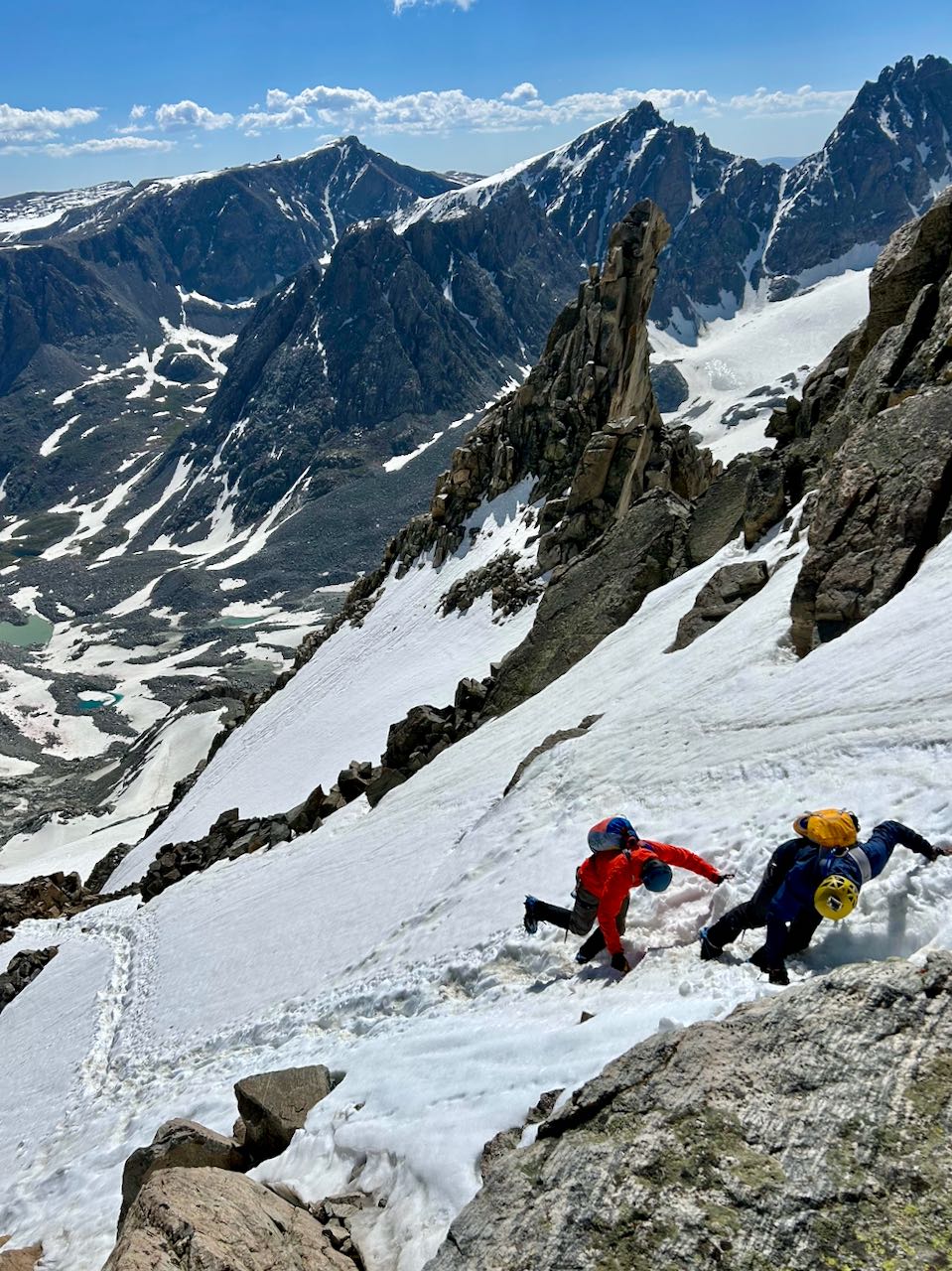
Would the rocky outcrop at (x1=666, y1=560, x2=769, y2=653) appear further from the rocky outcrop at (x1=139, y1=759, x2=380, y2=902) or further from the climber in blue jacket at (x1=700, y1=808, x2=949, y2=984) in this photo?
the climber in blue jacket at (x1=700, y1=808, x2=949, y2=984)

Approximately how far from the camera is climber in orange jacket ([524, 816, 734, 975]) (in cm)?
998

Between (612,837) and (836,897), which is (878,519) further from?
(836,897)

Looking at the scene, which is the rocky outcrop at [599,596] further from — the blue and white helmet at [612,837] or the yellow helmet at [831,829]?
the yellow helmet at [831,829]

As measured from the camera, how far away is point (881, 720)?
11797mm

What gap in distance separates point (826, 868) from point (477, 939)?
624 centimetres

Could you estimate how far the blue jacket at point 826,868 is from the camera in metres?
8.13

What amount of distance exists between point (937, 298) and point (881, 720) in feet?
53.0

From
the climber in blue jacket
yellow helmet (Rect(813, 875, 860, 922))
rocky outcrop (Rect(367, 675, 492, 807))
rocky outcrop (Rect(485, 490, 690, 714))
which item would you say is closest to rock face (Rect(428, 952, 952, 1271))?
yellow helmet (Rect(813, 875, 860, 922))

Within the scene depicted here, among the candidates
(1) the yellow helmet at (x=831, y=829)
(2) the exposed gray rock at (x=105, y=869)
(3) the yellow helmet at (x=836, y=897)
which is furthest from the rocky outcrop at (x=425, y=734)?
(2) the exposed gray rock at (x=105, y=869)

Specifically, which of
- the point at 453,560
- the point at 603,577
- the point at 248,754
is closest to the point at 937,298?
the point at 603,577

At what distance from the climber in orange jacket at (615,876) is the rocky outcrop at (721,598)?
11.8 meters

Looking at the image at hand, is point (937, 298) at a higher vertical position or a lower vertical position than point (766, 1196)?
higher

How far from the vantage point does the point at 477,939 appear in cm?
1289

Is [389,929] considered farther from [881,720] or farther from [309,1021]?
[881,720]
